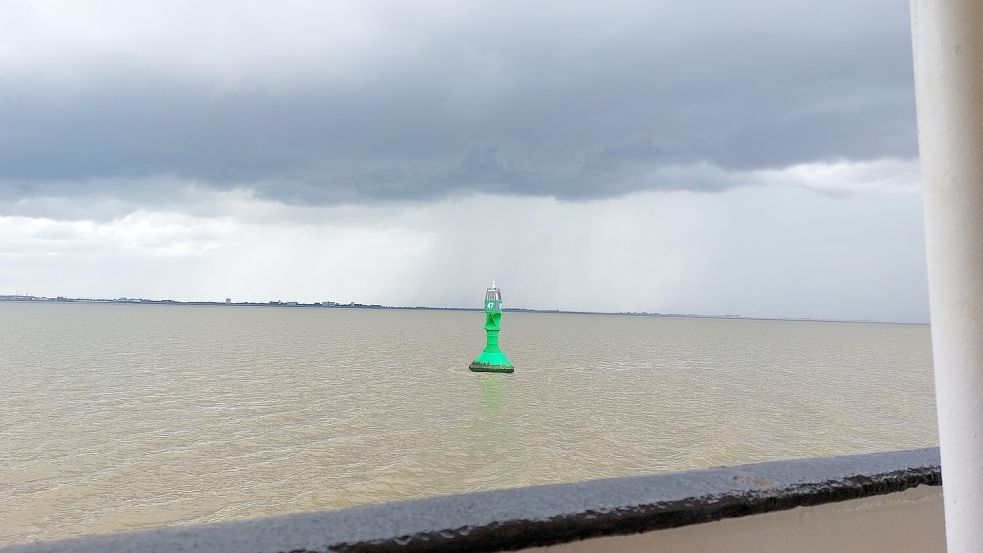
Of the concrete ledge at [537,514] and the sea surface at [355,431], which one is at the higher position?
the concrete ledge at [537,514]

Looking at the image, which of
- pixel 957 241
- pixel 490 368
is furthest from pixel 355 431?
pixel 957 241

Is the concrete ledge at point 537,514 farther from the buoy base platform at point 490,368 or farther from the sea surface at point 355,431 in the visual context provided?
the buoy base platform at point 490,368

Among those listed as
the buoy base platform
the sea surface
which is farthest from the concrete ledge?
the buoy base platform

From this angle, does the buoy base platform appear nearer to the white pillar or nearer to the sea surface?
the sea surface

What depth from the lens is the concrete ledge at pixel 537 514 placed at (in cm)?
92

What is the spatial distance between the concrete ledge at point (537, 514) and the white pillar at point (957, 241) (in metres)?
0.39

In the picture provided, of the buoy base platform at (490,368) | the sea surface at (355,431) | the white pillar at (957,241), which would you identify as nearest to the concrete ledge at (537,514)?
the white pillar at (957,241)

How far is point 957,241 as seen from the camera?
2.69 feet

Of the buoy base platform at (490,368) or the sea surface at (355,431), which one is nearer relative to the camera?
the sea surface at (355,431)

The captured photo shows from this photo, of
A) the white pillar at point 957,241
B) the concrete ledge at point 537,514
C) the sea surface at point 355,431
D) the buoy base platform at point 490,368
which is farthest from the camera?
the buoy base platform at point 490,368

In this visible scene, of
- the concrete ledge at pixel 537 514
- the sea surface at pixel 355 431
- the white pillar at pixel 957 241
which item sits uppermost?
the white pillar at pixel 957 241

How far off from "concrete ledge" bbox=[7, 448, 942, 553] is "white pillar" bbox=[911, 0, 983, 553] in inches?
15.2

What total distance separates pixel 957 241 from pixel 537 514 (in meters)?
0.69

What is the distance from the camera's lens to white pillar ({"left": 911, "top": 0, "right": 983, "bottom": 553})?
811 millimetres
